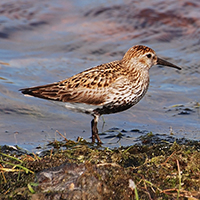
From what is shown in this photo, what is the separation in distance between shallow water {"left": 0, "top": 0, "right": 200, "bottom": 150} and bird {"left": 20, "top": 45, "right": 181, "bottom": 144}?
0.61m

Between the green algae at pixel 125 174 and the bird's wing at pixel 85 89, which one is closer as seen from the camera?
the green algae at pixel 125 174

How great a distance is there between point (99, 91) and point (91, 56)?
215 inches

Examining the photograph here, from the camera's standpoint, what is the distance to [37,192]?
3.92 m

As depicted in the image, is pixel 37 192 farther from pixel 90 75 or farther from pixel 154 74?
pixel 154 74

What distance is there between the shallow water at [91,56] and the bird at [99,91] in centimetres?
61

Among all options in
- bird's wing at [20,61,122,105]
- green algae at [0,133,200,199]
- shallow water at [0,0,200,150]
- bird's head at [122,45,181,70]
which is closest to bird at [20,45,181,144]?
bird's wing at [20,61,122,105]

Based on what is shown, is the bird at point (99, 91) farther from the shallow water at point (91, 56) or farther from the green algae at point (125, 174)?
the green algae at point (125, 174)

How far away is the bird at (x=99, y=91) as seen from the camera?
6762mm

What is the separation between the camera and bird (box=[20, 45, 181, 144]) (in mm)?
6762

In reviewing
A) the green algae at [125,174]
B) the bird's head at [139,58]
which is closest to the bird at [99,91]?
the bird's head at [139,58]

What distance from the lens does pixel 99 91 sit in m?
6.77

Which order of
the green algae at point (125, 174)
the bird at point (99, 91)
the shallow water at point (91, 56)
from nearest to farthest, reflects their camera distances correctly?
1. the green algae at point (125, 174)
2. the bird at point (99, 91)
3. the shallow water at point (91, 56)

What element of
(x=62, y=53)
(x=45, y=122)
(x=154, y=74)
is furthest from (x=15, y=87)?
(x=154, y=74)

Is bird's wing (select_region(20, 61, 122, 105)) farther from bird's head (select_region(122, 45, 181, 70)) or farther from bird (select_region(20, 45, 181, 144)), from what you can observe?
bird's head (select_region(122, 45, 181, 70))
